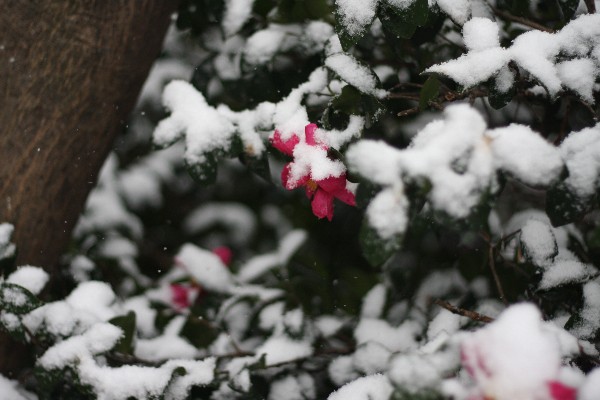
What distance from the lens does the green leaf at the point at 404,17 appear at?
0.86 metres

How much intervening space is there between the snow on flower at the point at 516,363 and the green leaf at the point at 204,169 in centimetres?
53

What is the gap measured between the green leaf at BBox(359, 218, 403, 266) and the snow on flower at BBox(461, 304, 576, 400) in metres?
0.12

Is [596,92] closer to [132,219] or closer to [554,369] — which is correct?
[554,369]

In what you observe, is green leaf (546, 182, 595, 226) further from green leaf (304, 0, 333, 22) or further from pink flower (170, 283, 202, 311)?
pink flower (170, 283, 202, 311)

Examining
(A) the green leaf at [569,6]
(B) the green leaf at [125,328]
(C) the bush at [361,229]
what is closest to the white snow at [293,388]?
(C) the bush at [361,229]

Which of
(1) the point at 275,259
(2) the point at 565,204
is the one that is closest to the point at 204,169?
(2) the point at 565,204

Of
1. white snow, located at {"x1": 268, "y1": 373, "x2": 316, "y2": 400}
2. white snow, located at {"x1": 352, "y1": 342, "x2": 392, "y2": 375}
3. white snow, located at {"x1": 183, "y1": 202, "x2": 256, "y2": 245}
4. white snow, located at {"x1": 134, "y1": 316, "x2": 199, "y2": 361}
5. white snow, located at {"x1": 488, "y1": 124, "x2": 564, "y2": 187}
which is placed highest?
white snow, located at {"x1": 488, "y1": 124, "x2": 564, "y2": 187}

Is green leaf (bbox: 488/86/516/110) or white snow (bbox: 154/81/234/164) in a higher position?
green leaf (bbox: 488/86/516/110)

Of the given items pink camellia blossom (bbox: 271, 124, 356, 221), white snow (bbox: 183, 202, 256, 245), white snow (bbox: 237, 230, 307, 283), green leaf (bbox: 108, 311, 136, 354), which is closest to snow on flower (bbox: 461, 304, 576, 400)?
pink camellia blossom (bbox: 271, 124, 356, 221)

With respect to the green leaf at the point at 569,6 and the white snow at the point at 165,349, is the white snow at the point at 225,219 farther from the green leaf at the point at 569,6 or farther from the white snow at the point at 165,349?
the green leaf at the point at 569,6

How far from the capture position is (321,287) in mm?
1415

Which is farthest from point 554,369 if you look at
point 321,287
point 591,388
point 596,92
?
point 321,287

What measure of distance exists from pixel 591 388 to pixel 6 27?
3.40 ft

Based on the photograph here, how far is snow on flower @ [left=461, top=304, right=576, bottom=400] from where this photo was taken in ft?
1.86
